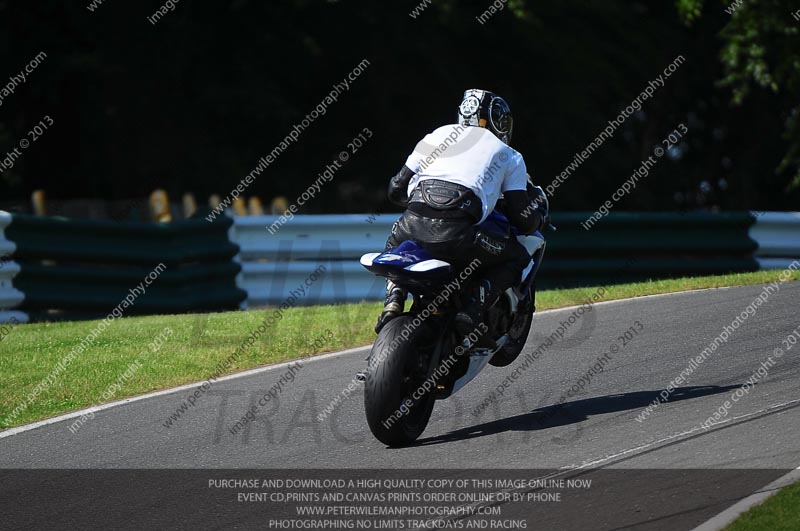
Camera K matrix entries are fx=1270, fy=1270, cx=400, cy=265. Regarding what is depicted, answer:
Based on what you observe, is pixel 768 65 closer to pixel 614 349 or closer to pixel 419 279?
pixel 614 349

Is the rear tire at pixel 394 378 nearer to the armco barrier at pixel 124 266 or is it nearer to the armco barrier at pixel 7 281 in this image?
the armco barrier at pixel 7 281

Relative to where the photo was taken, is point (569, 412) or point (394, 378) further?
point (569, 412)

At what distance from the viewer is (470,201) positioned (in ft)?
25.2

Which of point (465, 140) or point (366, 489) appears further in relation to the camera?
point (465, 140)

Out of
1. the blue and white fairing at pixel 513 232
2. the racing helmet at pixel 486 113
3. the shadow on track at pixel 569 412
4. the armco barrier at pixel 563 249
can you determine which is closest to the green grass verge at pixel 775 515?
the shadow on track at pixel 569 412

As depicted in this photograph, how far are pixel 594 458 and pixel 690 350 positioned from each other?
2.88 meters

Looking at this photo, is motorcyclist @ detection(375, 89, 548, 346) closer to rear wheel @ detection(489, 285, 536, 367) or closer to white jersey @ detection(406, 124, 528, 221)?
white jersey @ detection(406, 124, 528, 221)

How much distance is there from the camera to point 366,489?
6.55m

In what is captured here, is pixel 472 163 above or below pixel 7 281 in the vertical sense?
above

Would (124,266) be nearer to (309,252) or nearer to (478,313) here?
(309,252)

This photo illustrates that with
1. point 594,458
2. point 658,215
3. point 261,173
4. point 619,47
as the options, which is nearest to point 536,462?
point 594,458

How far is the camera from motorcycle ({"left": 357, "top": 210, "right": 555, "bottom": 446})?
7.07 m

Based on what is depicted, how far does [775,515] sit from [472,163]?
9.79ft

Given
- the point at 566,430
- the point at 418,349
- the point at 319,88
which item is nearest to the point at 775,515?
the point at 566,430
